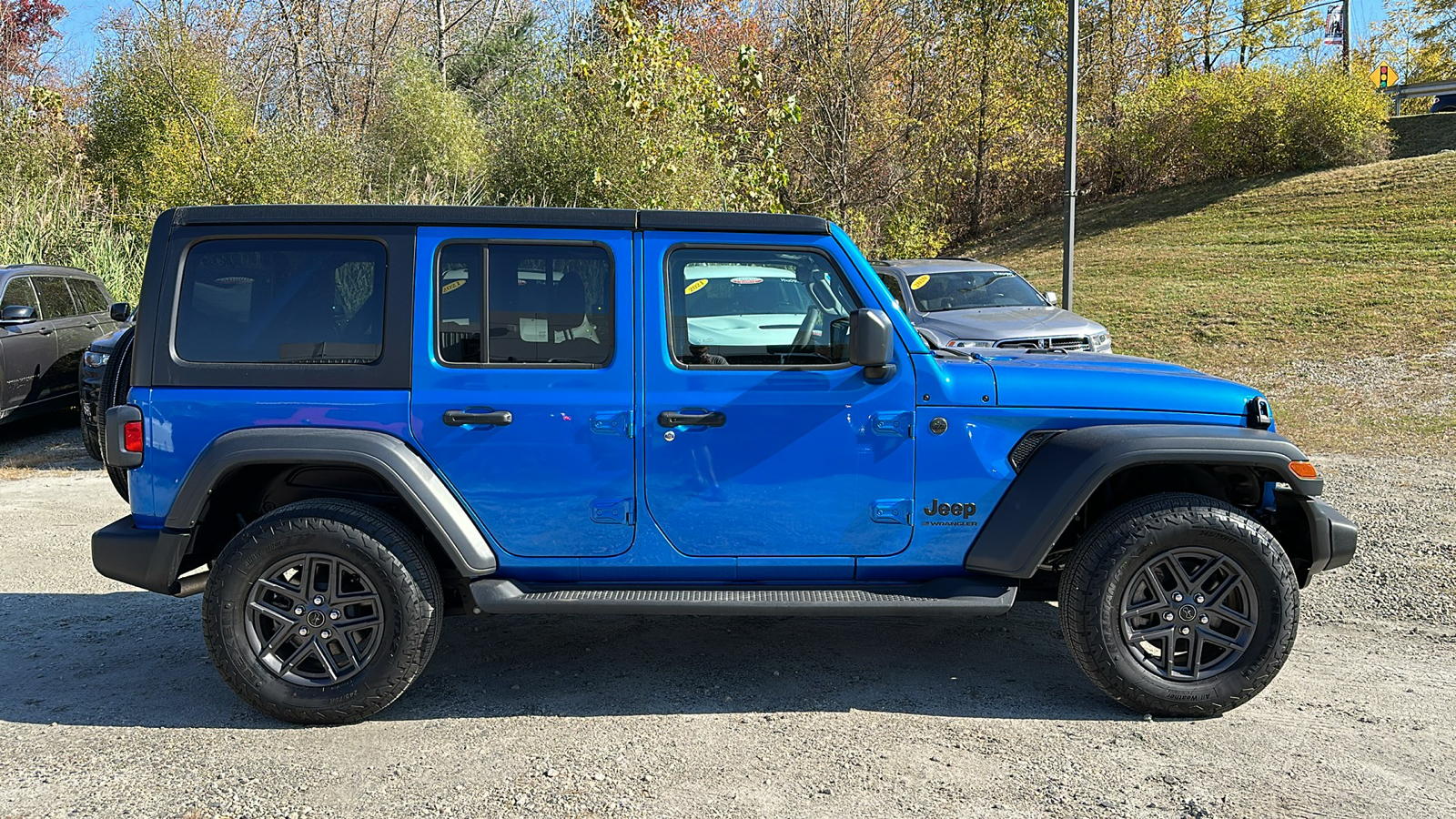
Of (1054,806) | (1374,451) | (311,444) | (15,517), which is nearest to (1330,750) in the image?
(1054,806)

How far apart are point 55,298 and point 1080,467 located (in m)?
10.8

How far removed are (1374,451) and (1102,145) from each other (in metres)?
20.0

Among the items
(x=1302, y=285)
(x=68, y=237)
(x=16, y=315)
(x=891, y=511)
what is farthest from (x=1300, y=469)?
(x=1302, y=285)

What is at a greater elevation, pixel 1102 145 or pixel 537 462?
pixel 1102 145

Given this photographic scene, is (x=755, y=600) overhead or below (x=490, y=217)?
below

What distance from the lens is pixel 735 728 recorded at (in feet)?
13.5

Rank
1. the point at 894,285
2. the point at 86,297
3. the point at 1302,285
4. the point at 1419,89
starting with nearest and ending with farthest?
the point at 86,297, the point at 894,285, the point at 1302,285, the point at 1419,89

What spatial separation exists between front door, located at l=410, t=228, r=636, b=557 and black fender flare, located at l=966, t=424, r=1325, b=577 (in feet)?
4.64

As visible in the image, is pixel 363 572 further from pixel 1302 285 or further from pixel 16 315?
pixel 1302 285

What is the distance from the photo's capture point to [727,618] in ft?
17.7

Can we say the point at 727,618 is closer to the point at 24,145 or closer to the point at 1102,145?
the point at 24,145

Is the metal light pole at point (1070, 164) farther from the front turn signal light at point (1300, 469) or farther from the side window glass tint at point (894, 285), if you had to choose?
the front turn signal light at point (1300, 469)

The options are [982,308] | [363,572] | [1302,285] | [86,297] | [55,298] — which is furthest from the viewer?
[1302,285]

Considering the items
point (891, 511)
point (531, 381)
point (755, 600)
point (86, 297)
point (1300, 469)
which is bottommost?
point (755, 600)
